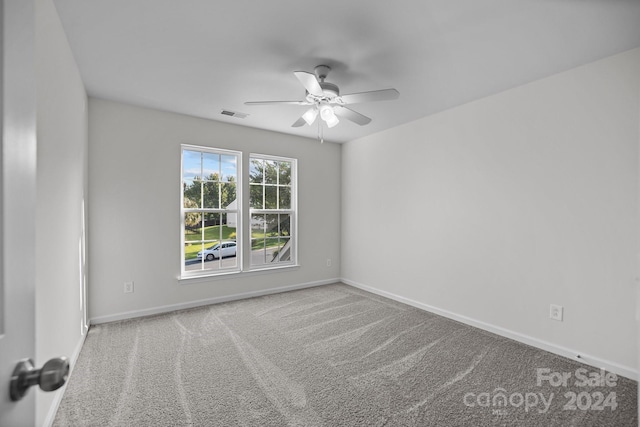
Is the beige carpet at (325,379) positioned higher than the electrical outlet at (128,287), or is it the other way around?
the electrical outlet at (128,287)

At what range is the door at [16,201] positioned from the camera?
52 centimetres

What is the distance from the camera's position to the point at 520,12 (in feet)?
6.21

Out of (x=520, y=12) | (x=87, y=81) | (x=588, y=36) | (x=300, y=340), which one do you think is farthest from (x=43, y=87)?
(x=588, y=36)

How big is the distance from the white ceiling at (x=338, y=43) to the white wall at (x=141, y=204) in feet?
1.45

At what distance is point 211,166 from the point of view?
4.10m

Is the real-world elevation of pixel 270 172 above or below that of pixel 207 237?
above

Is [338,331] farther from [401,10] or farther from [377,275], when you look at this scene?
[401,10]

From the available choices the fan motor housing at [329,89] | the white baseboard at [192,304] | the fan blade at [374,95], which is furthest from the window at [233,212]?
the fan blade at [374,95]

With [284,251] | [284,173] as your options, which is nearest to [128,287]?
[284,251]

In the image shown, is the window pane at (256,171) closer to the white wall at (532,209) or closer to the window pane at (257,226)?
the window pane at (257,226)

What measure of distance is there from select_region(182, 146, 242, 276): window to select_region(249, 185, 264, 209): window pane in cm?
20

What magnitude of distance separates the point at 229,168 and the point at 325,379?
3059 millimetres

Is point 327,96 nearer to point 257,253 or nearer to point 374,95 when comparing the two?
point 374,95

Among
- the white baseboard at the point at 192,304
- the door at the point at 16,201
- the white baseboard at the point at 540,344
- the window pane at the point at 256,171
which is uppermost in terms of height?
the window pane at the point at 256,171
